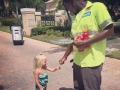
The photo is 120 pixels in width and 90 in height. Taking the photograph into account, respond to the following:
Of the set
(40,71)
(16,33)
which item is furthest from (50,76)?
(16,33)

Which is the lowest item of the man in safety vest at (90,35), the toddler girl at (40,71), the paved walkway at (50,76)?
the paved walkway at (50,76)

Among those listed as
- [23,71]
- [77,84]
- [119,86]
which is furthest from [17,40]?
[77,84]

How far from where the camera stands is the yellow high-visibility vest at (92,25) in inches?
74.7

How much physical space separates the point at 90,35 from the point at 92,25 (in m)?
0.12

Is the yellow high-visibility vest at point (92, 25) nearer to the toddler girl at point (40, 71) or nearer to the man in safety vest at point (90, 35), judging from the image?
the man in safety vest at point (90, 35)

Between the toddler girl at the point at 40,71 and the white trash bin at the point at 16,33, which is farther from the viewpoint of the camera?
the white trash bin at the point at 16,33

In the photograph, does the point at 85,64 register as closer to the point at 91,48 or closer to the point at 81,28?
the point at 91,48

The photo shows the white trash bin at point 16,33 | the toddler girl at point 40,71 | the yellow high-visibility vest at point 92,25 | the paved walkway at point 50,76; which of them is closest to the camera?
the yellow high-visibility vest at point 92,25

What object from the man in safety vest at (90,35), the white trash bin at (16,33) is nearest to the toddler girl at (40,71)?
the man in safety vest at (90,35)

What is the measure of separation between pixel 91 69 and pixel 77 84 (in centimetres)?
42

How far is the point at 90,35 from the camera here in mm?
2012

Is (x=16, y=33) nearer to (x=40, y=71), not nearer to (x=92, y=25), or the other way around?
(x=40, y=71)

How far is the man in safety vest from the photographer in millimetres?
1910

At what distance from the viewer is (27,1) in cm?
3059
